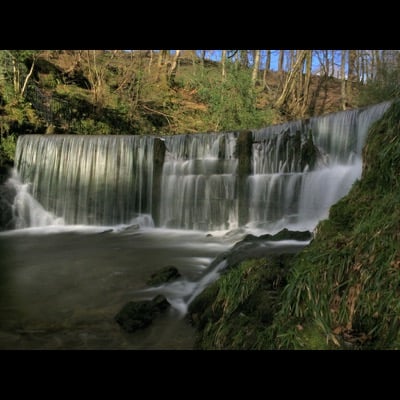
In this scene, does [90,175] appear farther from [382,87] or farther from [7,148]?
[382,87]

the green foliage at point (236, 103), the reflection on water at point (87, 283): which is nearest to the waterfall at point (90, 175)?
Answer: the reflection on water at point (87, 283)

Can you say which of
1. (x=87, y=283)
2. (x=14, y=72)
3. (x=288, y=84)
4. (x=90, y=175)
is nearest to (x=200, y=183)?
(x=90, y=175)

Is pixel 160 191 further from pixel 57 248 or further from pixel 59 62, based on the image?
pixel 59 62

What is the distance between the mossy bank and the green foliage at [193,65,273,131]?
45.7 ft

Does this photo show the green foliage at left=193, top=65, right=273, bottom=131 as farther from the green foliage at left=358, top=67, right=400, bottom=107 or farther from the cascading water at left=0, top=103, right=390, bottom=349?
the cascading water at left=0, top=103, right=390, bottom=349

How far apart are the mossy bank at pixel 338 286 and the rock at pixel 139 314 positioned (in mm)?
760

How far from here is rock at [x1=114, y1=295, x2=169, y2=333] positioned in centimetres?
442

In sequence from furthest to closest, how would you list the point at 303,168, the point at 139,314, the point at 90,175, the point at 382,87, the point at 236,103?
the point at 236,103
the point at 382,87
the point at 90,175
the point at 303,168
the point at 139,314

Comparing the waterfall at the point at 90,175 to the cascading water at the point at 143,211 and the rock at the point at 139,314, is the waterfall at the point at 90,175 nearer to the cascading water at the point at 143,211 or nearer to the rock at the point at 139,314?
the cascading water at the point at 143,211

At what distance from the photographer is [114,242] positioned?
10.5 meters

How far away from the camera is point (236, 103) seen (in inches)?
701

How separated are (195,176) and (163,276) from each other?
712 cm

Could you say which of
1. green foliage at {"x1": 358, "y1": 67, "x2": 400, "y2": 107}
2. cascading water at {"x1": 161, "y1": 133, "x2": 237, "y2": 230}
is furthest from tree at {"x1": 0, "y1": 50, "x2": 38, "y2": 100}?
green foliage at {"x1": 358, "y1": 67, "x2": 400, "y2": 107}
